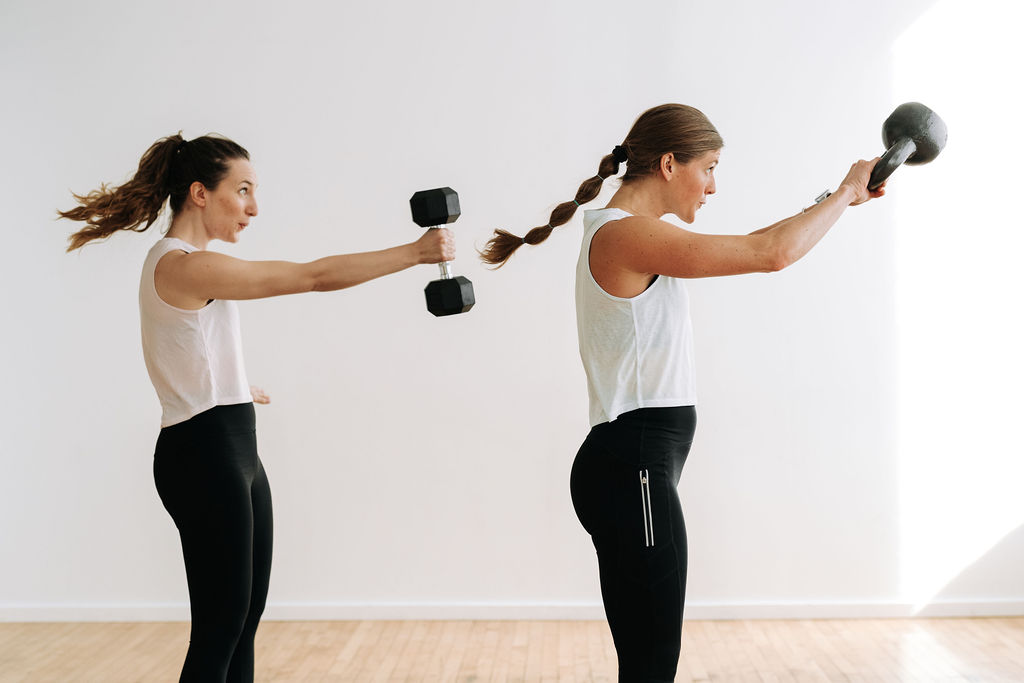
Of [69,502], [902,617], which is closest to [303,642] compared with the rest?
[69,502]

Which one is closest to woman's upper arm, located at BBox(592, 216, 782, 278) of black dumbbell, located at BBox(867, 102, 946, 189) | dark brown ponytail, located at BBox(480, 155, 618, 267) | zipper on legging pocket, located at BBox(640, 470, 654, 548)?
dark brown ponytail, located at BBox(480, 155, 618, 267)

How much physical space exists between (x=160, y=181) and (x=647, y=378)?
1.12 metres

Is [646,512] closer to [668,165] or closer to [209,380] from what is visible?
[668,165]

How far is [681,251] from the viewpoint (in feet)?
5.26

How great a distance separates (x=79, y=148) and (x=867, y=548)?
3082 mm

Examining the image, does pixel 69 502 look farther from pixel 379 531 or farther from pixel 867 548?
pixel 867 548

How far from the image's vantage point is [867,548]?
320 cm

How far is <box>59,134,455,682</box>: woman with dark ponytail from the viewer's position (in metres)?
1.87

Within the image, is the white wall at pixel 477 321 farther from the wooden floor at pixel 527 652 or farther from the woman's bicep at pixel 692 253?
the woman's bicep at pixel 692 253

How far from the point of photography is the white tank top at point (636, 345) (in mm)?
1665

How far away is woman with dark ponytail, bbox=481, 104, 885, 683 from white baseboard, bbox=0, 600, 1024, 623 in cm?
164

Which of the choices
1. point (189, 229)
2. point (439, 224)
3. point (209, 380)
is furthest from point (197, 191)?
point (439, 224)

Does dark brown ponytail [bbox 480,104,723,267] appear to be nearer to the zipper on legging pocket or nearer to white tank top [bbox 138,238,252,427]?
the zipper on legging pocket

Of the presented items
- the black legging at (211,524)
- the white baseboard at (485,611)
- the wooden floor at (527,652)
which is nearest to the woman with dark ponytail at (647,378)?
the black legging at (211,524)
